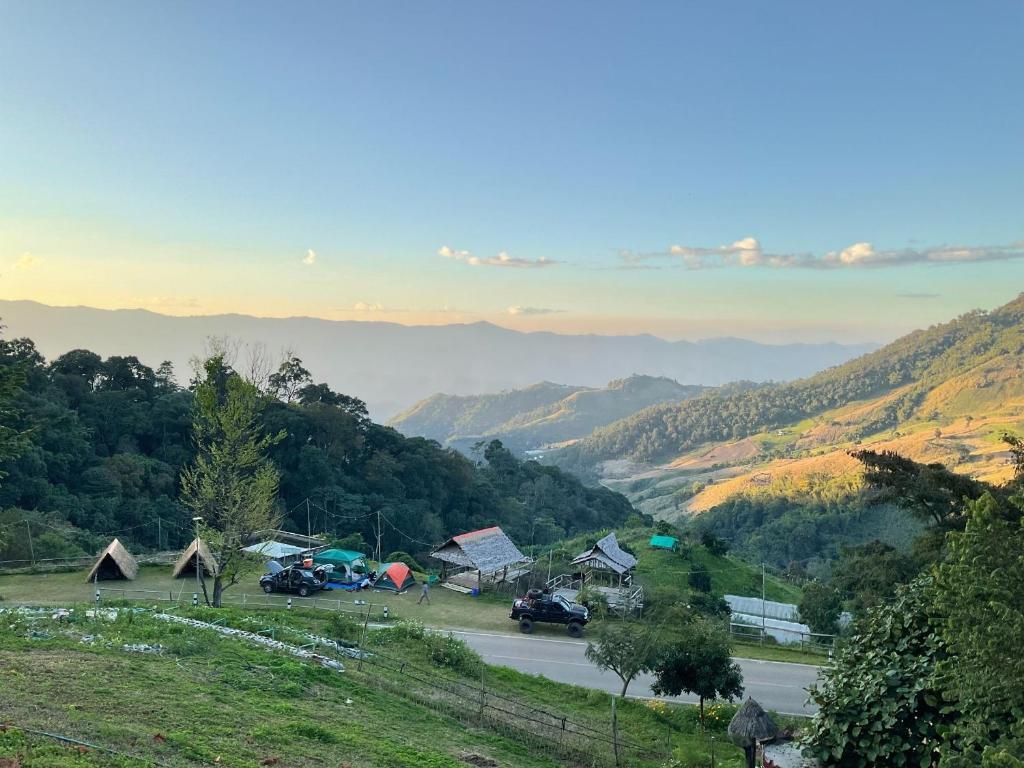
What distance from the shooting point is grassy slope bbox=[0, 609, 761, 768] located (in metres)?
9.01

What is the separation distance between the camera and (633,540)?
47.0 metres

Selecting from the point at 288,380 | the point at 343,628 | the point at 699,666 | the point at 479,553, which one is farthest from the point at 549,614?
the point at 288,380

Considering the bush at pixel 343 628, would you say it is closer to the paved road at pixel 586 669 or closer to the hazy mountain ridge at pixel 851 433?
the paved road at pixel 586 669

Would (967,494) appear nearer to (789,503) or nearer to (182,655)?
(182,655)

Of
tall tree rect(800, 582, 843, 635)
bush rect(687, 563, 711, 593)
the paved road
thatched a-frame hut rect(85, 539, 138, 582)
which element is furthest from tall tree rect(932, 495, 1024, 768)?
bush rect(687, 563, 711, 593)

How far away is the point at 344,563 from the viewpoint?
2909 centimetres

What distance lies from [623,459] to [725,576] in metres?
133

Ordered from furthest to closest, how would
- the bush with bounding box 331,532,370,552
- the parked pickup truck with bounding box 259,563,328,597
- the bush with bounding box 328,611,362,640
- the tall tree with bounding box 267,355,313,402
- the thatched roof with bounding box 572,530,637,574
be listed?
the tall tree with bounding box 267,355,313,402, the bush with bounding box 331,532,370,552, the thatched roof with bounding box 572,530,637,574, the parked pickup truck with bounding box 259,563,328,597, the bush with bounding box 328,611,362,640

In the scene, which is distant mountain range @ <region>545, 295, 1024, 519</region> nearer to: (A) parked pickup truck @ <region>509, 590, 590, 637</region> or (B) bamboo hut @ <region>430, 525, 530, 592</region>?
(B) bamboo hut @ <region>430, 525, 530, 592</region>

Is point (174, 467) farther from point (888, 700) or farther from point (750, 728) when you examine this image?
point (888, 700)

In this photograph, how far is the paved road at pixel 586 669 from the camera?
61.4 feet

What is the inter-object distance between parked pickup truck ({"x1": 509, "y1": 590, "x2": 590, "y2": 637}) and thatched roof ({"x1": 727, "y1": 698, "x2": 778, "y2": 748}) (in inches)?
571

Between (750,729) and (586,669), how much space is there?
37.3 ft

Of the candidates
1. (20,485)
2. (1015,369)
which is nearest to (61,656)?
(20,485)
